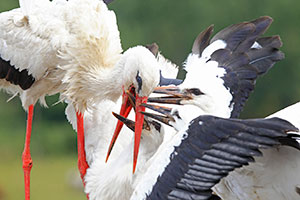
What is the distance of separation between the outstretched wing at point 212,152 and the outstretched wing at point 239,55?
125 cm

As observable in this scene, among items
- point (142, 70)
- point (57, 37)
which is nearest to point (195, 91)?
point (142, 70)

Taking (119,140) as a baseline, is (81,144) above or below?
below

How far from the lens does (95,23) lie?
19.0 feet

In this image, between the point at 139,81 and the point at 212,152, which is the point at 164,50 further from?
the point at 212,152

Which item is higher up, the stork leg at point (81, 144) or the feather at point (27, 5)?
the feather at point (27, 5)

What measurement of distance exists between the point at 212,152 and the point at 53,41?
207cm

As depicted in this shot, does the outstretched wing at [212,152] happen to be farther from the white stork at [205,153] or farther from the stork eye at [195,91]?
the stork eye at [195,91]

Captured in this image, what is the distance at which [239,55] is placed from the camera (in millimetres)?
5625

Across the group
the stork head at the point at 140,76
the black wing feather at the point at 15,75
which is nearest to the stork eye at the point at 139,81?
the stork head at the point at 140,76

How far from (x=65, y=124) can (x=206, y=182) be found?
65.1 feet

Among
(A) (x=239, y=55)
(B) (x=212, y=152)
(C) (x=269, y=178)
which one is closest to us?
(B) (x=212, y=152)

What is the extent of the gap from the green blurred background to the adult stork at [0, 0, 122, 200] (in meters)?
13.2

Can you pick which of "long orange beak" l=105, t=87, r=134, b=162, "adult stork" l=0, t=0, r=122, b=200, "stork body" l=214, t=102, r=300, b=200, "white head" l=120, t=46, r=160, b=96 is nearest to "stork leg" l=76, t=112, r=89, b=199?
"adult stork" l=0, t=0, r=122, b=200

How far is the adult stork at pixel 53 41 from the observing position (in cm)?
575
